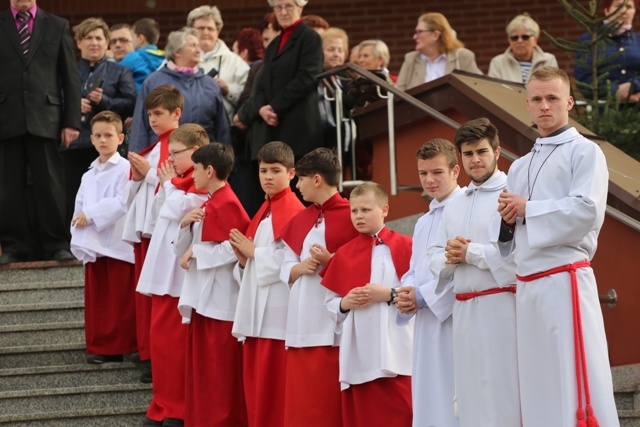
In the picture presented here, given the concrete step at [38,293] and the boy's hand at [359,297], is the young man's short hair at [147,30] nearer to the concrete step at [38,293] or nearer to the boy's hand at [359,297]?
the concrete step at [38,293]

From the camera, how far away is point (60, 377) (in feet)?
30.7

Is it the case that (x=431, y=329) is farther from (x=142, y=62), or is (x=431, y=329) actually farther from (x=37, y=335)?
(x=142, y=62)

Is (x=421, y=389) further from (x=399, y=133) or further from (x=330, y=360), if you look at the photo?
(x=399, y=133)

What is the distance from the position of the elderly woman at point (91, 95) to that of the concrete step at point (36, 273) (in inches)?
34.7

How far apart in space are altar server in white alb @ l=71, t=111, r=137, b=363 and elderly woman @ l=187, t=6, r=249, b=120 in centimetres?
190

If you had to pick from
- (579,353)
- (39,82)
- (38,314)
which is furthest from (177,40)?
(579,353)

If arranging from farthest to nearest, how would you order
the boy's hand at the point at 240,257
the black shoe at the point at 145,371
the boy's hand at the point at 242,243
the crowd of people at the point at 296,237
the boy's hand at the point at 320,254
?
the black shoe at the point at 145,371
the boy's hand at the point at 240,257
the boy's hand at the point at 242,243
the boy's hand at the point at 320,254
the crowd of people at the point at 296,237

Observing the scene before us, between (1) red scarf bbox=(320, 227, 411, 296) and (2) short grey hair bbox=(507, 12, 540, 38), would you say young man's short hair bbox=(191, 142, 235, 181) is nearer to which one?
(1) red scarf bbox=(320, 227, 411, 296)

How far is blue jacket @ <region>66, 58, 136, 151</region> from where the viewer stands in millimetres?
11211

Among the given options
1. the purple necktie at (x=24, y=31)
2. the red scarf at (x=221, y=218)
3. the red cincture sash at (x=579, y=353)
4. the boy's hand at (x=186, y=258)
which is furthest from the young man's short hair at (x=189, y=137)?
the red cincture sash at (x=579, y=353)

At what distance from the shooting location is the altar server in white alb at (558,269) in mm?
6184

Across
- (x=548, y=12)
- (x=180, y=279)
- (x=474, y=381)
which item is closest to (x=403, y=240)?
(x=474, y=381)

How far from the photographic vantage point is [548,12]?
16.3m

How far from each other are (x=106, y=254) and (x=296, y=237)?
2081 mm
